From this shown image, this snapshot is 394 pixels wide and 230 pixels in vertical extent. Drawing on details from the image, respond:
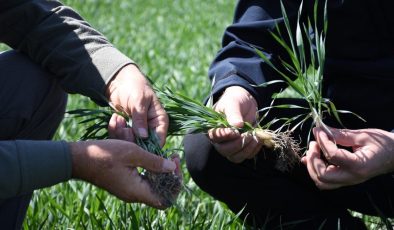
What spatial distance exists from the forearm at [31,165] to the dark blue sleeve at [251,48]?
642mm

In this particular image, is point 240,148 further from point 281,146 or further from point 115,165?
point 115,165

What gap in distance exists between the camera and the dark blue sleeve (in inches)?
87.0

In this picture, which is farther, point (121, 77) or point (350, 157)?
point (121, 77)

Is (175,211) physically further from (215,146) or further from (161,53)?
(161,53)

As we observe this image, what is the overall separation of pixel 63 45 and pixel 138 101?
31cm

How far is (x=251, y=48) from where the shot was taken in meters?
2.29

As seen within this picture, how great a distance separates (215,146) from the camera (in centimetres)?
211

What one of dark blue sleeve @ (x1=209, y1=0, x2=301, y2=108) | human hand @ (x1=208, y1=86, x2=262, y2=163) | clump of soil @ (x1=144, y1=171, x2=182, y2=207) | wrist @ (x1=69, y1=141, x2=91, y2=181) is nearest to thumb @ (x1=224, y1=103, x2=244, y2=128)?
human hand @ (x1=208, y1=86, x2=262, y2=163)

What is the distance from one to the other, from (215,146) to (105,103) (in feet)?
1.05

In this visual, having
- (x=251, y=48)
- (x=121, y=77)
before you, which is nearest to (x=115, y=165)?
(x=121, y=77)

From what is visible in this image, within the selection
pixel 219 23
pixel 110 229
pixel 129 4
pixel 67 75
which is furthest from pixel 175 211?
pixel 129 4

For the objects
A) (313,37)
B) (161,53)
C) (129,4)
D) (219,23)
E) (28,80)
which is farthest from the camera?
(129,4)

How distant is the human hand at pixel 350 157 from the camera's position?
191 centimetres

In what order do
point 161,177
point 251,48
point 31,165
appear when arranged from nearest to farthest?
1. point 31,165
2. point 161,177
3. point 251,48
